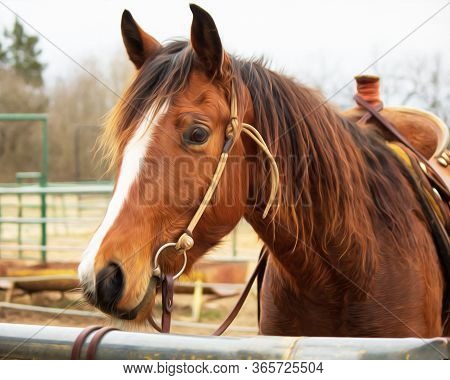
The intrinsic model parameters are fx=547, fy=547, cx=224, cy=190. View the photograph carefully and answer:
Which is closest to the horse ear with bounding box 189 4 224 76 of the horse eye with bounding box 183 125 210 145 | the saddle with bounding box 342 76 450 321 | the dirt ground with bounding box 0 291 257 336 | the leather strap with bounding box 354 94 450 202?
the horse eye with bounding box 183 125 210 145

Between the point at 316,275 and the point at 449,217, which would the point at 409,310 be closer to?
the point at 316,275

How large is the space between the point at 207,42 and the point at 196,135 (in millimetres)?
350

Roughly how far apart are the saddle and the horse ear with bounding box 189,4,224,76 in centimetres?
97

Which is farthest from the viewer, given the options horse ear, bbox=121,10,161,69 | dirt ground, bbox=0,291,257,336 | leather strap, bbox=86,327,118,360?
dirt ground, bbox=0,291,257,336

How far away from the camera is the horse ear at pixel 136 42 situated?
2.08 metres

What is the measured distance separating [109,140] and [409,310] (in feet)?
4.48

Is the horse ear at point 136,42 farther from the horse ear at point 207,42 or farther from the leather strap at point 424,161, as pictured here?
the leather strap at point 424,161

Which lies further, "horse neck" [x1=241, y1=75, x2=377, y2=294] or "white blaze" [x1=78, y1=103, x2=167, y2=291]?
"horse neck" [x1=241, y1=75, x2=377, y2=294]

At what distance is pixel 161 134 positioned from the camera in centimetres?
179

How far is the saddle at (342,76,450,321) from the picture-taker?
98.8 inches

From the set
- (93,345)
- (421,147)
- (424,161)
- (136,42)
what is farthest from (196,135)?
(421,147)

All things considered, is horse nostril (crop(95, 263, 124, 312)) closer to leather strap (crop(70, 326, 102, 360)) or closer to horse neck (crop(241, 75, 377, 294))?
leather strap (crop(70, 326, 102, 360))

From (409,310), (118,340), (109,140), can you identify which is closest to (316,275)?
(409,310)
